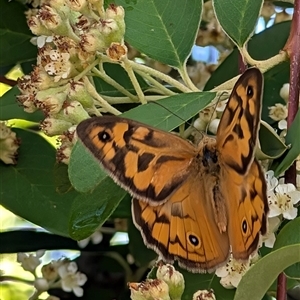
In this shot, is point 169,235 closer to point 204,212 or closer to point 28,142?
point 204,212

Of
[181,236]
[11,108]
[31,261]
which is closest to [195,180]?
[181,236]

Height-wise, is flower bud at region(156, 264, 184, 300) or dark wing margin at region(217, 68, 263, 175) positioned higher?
dark wing margin at region(217, 68, 263, 175)

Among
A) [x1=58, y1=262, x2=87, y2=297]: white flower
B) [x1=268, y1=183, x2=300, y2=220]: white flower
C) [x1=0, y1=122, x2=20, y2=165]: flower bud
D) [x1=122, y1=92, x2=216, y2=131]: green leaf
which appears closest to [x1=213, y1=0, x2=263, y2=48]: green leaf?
[x1=122, y1=92, x2=216, y2=131]: green leaf

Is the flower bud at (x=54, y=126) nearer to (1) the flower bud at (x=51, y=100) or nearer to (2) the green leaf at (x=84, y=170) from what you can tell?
(1) the flower bud at (x=51, y=100)

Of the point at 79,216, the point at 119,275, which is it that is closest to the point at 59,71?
the point at 79,216

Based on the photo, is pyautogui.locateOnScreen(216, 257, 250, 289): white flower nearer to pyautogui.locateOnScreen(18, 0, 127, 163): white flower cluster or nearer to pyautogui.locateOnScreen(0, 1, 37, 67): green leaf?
pyautogui.locateOnScreen(18, 0, 127, 163): white flower cluster

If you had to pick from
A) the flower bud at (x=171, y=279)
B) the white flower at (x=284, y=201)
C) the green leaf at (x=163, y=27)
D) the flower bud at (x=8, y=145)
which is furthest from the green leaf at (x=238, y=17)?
the flower bud at (x=8, y=145)
